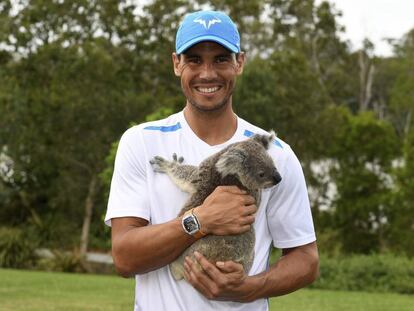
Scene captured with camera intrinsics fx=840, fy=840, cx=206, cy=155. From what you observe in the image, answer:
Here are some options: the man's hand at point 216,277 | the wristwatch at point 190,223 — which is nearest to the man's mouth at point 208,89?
the wristwatch at point 190,223

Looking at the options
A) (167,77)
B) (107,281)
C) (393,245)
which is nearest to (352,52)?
(167,77)

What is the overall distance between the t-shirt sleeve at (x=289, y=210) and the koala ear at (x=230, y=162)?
0.26m

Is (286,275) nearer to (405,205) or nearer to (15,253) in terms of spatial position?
(15,253)

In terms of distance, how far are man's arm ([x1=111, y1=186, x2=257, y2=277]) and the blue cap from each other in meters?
0.57

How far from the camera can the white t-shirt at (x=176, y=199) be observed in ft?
10.5

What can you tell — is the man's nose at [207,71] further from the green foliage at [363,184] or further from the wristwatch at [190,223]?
the green foliage at [363,184]

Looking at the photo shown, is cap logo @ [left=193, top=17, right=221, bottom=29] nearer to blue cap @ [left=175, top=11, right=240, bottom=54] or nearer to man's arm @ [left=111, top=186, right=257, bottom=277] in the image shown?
blue cap @ [left=175, top=11, right=240, bottom=54]

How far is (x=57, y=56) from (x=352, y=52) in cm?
2443

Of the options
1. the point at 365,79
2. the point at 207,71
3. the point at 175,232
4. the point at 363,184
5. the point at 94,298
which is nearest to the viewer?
the point at 175,232

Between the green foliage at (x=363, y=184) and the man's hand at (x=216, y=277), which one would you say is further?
the green foliage at (x=363, y=184)

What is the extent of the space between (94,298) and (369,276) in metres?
9.74

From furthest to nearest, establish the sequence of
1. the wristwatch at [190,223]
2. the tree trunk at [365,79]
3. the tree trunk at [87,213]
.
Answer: the tree trunk at [365,79] < the tree trunk at [87,213] < the wristwatch at [190,223]

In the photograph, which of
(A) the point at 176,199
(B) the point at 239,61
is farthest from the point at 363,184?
(A) the point at 176,199

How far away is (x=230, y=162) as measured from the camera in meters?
3.10
